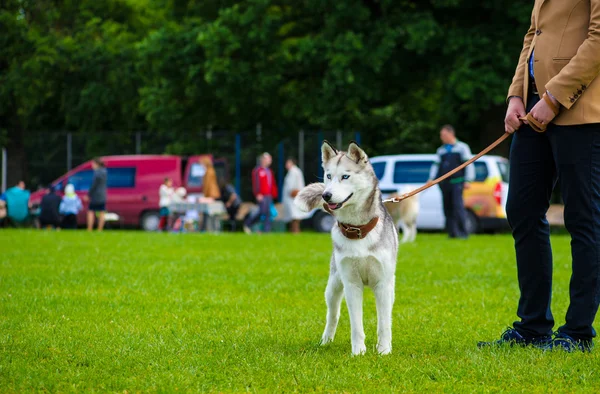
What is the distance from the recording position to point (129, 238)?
17.5 metres

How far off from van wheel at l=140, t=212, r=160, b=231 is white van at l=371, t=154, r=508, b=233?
23.3 ft

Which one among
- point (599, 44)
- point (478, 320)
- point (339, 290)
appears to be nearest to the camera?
point (599, 44)

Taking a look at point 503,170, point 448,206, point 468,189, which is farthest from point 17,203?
point 503,170

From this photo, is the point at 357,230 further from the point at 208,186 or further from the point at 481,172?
the point at 208,186

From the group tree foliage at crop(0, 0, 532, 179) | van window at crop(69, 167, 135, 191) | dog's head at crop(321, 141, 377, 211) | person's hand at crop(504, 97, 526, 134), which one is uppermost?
tree foliage at crop(0, 0, 532, 179)

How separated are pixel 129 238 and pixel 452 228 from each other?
659 cm

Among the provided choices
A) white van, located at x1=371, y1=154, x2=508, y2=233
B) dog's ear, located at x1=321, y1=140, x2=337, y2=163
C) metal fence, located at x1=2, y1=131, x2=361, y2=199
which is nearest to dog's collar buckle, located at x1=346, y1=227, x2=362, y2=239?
dog's ear, located at x1=321, y1=140, x2=337, y2=163

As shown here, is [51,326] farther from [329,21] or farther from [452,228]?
[329,21]

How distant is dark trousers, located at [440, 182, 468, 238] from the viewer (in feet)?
59.1

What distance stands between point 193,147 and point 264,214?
243 inches

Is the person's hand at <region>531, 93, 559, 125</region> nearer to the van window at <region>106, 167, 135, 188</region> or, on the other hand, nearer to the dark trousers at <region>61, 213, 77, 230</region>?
the dark trousers at <region>61, 213, 77, 230</region>

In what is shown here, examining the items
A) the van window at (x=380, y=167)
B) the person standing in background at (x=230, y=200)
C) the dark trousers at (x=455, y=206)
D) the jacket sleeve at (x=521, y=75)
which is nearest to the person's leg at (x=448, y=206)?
the dark trousers at (x=455, y=206)

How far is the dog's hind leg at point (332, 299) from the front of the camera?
19.3 ft

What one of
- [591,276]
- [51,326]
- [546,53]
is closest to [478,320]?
[591,276]
